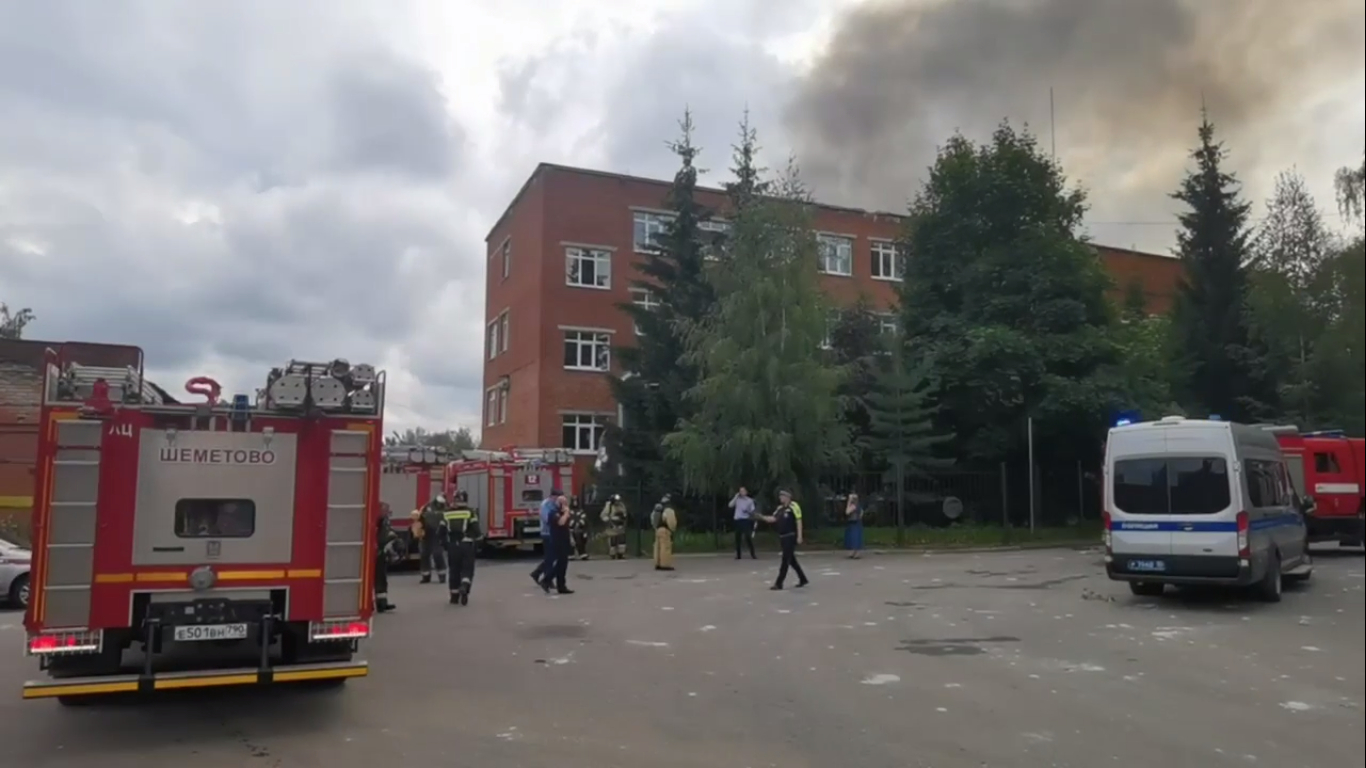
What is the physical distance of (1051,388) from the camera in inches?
1184

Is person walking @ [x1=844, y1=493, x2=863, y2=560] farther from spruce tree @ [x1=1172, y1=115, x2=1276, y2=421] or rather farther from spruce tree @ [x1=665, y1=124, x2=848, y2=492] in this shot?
spruce tree @ [x1=1172, y1=115, x2=1276, y2=421]

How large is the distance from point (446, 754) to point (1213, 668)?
301 inches

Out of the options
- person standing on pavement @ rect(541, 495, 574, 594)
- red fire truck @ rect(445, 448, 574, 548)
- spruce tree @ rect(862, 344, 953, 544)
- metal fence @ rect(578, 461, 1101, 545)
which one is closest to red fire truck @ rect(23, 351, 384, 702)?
person standing on pavement @ rect(541, 495, 574, 594)

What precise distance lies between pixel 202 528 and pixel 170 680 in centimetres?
139

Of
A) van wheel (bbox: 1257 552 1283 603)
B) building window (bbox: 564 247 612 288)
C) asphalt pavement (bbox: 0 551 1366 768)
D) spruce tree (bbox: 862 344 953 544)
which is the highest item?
building window (bbox: 564 247 612 288)

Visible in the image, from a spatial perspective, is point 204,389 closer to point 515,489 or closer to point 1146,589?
point 1146,589

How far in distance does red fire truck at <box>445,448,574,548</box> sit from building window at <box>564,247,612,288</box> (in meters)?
14.2

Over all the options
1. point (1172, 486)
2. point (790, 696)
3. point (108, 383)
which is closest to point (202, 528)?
point (108, 383)

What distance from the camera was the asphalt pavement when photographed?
703 cm

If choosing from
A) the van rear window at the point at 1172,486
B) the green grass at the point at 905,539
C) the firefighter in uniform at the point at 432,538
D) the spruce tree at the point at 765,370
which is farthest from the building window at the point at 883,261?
the van rear window at the point at 1172,486

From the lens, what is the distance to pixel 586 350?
137 ft

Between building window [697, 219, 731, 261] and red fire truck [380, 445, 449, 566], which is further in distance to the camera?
building window [697, 219, 731, 261]

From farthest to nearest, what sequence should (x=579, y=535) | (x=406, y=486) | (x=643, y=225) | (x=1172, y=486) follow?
1. (x=643, y=225)
2. (x=579, y=535)
3. (x=406, y=486)
4. (x=1172, y=486)

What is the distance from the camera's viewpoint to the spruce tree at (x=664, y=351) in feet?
102
